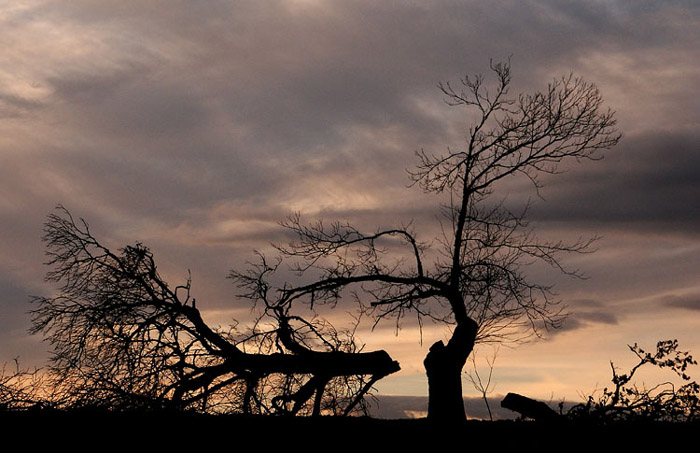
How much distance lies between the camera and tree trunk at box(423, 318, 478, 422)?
41.9 ft

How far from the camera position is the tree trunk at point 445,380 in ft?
41.9

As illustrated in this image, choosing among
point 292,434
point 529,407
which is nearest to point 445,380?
point 529,407

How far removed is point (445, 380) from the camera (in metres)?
12.9

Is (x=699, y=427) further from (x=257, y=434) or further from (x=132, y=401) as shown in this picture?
(x=132, y=401)

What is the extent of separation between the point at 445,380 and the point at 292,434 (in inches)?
172

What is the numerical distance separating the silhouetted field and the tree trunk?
2663mm

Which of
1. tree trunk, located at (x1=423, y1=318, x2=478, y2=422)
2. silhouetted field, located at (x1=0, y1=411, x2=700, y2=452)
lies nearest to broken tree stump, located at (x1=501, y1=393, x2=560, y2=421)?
tree trunk, located at (x1=423, y1=318, x2=478, y2=422)

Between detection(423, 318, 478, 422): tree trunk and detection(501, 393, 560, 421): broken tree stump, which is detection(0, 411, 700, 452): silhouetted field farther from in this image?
detection(423, 318, 478, 422): tree trunk

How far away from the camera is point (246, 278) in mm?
15500

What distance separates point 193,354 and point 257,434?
5568 millimetres

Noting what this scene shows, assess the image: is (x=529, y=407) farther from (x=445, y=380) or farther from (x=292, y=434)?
(x=292, y=434)

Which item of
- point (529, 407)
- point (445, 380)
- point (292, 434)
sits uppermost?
point (445, 380)

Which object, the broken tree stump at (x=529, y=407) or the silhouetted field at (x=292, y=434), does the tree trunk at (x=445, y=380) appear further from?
the silhouetted field at (x=292, y=434)

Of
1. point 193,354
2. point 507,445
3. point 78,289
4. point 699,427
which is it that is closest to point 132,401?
point 193,354
